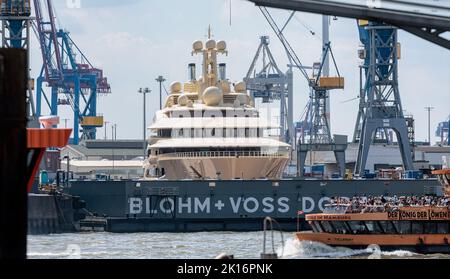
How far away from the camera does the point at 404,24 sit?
2336cm

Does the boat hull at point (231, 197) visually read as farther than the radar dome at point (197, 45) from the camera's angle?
No

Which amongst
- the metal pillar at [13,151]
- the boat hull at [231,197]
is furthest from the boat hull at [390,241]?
the metal pillar at [13,151]

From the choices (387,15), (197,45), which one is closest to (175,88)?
(197,45)

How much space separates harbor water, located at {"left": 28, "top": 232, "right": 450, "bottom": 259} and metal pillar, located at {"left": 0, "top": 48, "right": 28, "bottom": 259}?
3048cm

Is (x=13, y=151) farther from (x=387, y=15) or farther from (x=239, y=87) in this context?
(x=239, y=87)

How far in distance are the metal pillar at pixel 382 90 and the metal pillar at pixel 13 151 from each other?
87.4m

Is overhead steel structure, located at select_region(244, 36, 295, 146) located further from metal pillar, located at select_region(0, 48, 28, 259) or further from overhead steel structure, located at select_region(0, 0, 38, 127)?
metal pillar, located at select_region(0, 48, 28, 259)

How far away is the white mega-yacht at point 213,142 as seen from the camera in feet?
271

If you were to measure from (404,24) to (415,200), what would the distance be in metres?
41.2

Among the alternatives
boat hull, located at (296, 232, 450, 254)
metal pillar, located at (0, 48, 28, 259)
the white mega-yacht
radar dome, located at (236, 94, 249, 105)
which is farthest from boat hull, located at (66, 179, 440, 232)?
metal pillar, located at (0, 48, 28, 259)

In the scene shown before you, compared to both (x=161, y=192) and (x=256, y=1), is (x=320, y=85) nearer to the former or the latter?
(x=161, y=192)

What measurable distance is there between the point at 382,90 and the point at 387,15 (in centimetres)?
8377

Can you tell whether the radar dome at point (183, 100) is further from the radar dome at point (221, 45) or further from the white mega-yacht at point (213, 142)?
the radar dome at point (221, 45)
